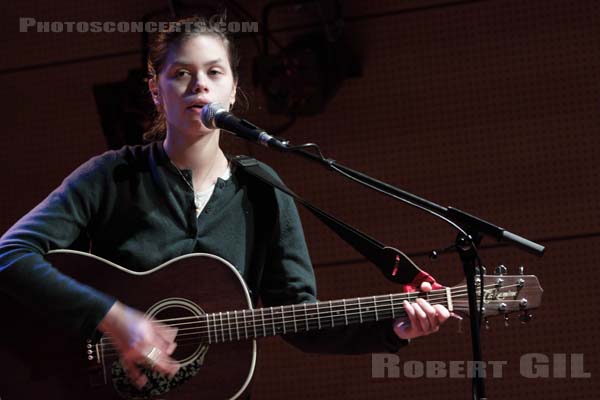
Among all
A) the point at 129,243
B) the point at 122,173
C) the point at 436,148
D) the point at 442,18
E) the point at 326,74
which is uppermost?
the point at 442,18

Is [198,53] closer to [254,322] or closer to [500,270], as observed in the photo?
[254,322]

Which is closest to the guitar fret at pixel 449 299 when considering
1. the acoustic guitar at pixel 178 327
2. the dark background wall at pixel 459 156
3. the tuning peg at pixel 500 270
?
the acoustic guitar at pixel 178 327

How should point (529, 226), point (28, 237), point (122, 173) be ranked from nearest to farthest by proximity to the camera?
1. point (28, 237)
2. point (122, 173)
3. point (529, 226)

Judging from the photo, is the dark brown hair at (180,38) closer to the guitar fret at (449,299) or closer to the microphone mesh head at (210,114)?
the microphone mesh head at (210,114)

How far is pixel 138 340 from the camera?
7.41ft

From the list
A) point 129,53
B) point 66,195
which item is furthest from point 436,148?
point 66,195

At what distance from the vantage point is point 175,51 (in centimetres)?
257

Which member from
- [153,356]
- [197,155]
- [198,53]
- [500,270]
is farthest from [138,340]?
[500,270]

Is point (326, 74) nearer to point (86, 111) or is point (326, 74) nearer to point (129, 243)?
point (86, 111)

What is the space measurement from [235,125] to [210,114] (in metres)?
0.16

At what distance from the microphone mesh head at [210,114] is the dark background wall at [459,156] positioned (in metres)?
1.47

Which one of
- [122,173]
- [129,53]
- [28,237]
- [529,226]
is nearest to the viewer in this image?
[28,237]

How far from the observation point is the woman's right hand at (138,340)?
2258mm

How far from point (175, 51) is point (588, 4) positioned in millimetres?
2064
